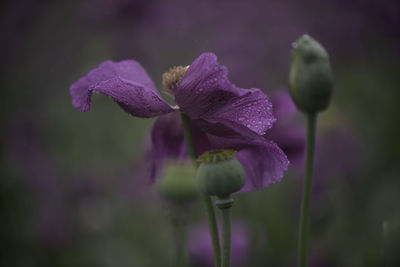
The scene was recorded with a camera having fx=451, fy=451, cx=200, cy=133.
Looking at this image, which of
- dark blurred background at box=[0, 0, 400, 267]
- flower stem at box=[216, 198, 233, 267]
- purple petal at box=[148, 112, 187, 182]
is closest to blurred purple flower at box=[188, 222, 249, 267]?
dark blurred background at box=[0, 0, 400, 267]

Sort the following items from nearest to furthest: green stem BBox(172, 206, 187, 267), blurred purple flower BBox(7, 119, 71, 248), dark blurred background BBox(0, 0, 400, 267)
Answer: green stem BBox(172, 206, 187, 267) < dark blurred background BBox(0, 0, 400, 267) < blurred purple flower BBox(7, 119, 71, 248)

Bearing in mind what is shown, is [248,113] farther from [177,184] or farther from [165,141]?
[177,184]

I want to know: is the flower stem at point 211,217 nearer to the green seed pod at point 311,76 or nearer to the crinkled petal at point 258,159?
the crinkled petal at point 258,159

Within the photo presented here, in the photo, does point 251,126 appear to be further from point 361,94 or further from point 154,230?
point 361,94

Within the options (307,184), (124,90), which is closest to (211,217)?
(307,184)

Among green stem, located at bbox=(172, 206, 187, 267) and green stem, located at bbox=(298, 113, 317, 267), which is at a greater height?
green stem, located at bbox=(298, 113, 317, 267)

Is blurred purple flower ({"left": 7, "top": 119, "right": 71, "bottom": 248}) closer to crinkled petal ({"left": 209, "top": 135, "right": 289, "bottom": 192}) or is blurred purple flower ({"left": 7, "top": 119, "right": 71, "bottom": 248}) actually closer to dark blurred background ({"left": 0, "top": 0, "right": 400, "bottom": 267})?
dark blurred background ({"left": 0, "top": 0, "right": 400, "bottom": 267})

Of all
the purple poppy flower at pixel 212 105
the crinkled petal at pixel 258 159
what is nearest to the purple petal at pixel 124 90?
the purple poppy flower at pixel 212 105
